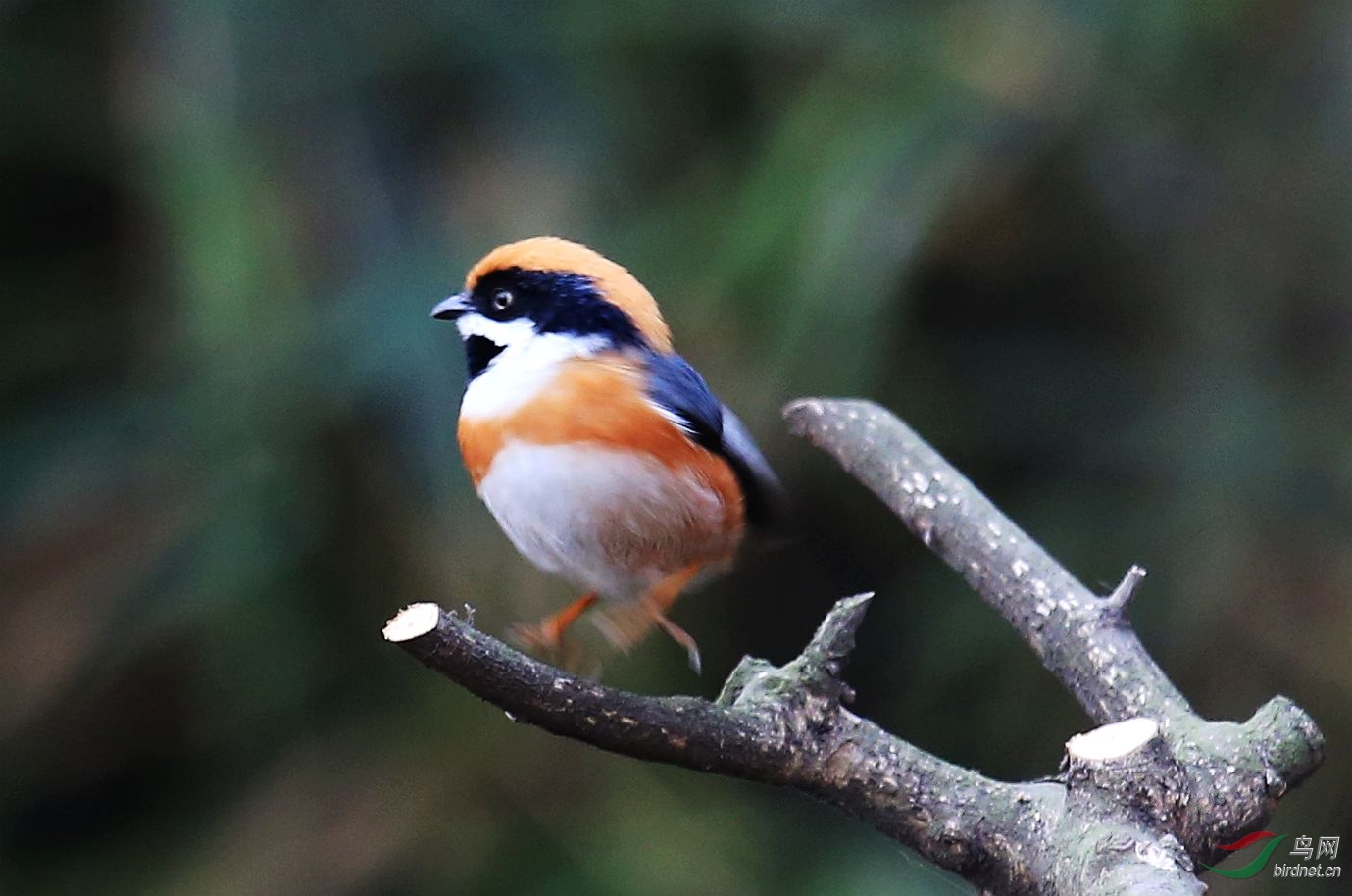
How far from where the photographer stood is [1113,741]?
2.05 m

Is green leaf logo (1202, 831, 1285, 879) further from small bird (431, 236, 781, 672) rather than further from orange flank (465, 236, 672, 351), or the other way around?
orange flank (465, 236, 672, 351)

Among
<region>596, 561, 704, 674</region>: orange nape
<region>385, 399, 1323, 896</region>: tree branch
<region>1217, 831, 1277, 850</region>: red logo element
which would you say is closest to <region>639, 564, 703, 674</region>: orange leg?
<region>596, 561, 704, 674</region>: orange nape

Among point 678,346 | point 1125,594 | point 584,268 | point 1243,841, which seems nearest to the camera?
point 1243,841

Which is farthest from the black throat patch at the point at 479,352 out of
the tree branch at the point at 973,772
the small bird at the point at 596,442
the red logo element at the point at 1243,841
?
the red logo element at the point at 1243,841

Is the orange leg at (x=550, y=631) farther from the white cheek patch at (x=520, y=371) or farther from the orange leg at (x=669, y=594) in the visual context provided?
the white cheek patch at (x=520, y=371)

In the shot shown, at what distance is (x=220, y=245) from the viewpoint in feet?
11.1

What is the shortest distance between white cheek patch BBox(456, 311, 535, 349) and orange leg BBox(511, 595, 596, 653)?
42 cm

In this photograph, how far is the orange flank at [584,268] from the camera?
2.42m

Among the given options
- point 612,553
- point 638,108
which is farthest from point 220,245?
point 612,553

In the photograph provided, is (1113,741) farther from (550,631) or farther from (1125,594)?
(550,631)

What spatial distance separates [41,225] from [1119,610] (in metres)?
2.90

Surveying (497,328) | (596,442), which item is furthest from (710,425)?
(497,328)

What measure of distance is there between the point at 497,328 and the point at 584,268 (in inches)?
6.6

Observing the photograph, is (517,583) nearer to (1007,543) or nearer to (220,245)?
(220,245)
